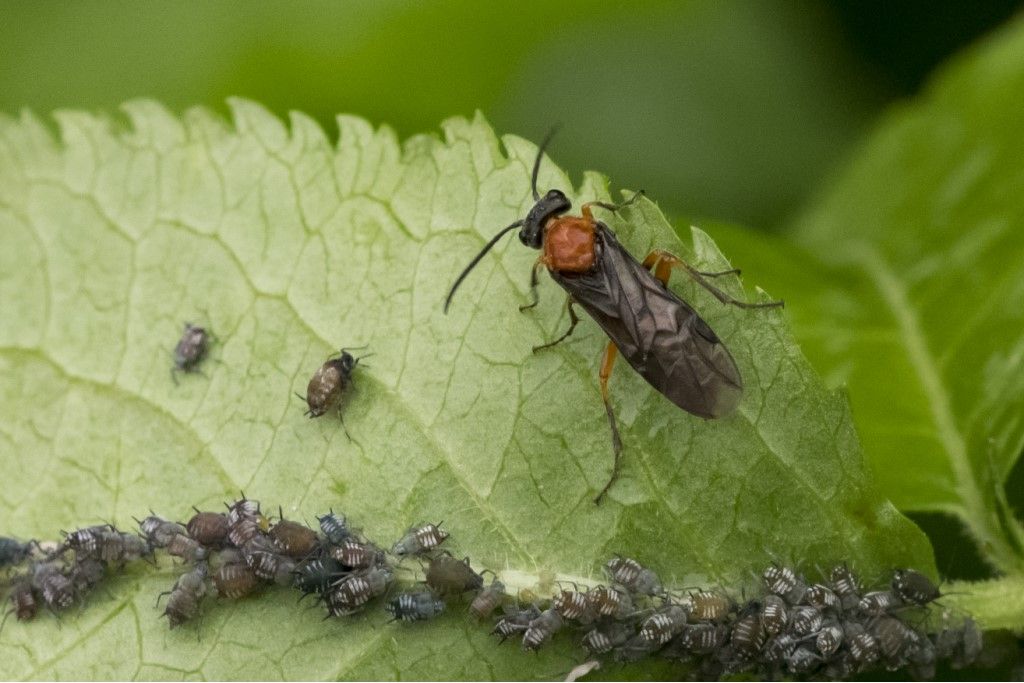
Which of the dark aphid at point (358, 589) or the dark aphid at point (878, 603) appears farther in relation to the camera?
the dark aphid at point (358, 589)

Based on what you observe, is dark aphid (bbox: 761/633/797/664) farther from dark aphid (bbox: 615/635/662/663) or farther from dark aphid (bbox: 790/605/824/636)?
dark aphid (bbox: 615/635/662/663)

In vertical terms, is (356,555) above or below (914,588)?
above

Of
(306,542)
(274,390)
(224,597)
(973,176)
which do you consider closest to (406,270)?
(274,390)

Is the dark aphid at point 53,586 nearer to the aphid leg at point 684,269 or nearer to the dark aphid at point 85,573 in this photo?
the dark aphid at point 85,573

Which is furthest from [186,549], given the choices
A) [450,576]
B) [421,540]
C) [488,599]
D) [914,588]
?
[914,588]

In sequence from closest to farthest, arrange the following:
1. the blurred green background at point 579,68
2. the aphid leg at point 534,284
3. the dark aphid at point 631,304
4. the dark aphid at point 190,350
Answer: the dark aphid at point 631,304
the aphid leg at point 534,284
the dark aphid at point 190,350
the blurred green background at point 579,68

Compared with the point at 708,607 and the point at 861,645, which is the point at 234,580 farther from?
the point at 861,645

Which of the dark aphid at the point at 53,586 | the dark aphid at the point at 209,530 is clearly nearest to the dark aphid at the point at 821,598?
the dark aphid at the point at 209,530
